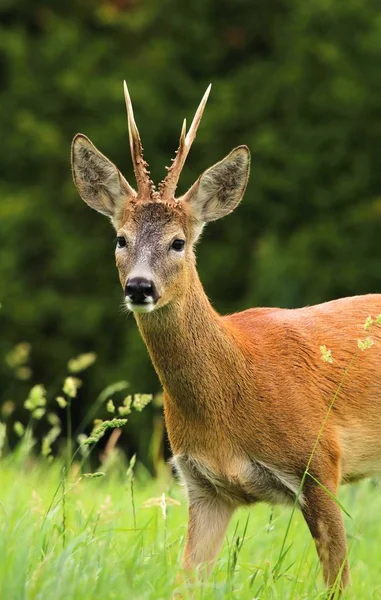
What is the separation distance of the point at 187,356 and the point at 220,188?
0.88m

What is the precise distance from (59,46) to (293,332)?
22630 millimetres

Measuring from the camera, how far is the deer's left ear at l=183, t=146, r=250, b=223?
590 cm

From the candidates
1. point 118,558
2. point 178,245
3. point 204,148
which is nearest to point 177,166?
point 178,245

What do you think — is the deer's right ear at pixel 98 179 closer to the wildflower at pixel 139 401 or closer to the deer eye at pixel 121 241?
the deer eye at pixel 121 241

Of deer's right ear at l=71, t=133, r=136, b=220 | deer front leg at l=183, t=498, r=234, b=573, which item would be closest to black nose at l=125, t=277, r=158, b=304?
deer's right ear at l=71, t=133, r=136, b=220

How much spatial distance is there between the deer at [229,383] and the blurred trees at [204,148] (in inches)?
668

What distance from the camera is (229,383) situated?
5582mm

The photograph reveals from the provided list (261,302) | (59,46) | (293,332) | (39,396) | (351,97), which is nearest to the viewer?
(39,396)

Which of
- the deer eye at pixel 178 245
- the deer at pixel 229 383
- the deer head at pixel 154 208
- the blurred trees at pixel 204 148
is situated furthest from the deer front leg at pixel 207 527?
the blurred trees at pixel 204 148

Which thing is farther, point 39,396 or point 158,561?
point 39,396

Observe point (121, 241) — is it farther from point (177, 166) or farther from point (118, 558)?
point (118, 558)

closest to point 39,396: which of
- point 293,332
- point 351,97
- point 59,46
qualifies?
point 293,332

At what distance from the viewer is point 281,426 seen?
17.7 ft

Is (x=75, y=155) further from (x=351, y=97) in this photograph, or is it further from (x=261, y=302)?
(x=351, y=97)
